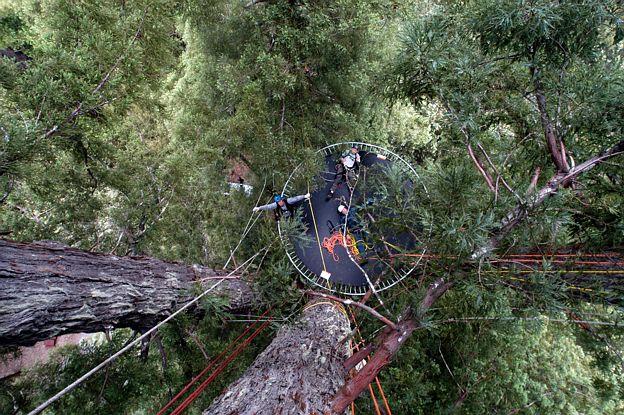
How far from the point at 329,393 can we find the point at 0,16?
9.68 m

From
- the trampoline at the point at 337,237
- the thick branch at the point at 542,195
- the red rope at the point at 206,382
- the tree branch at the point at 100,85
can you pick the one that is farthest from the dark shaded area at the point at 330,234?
the tree branch at the point at 100,85

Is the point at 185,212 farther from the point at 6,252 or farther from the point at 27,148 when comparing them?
the point at 6,252

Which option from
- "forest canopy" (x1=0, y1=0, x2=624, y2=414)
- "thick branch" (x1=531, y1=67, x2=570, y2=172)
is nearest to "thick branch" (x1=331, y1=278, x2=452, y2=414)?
"forest canopy" (x1=0, y1=0, x2=624, y2=414)

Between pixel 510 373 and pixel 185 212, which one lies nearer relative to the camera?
pixel 510 373

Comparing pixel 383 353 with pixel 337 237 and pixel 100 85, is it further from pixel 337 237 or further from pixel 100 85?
pixel 100 85

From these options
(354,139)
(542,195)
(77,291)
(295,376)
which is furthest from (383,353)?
(354,139)

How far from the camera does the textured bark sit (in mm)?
2330

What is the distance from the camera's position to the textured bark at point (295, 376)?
2330 mm

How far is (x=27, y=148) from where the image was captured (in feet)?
8.70

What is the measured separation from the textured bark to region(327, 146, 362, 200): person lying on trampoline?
2.29 m

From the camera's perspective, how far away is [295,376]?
2668 mm

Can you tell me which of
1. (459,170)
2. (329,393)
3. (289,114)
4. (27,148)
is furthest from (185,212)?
(459,170)

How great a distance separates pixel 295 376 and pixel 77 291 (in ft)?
5.64

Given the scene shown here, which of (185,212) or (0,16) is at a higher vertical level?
(0,16)
